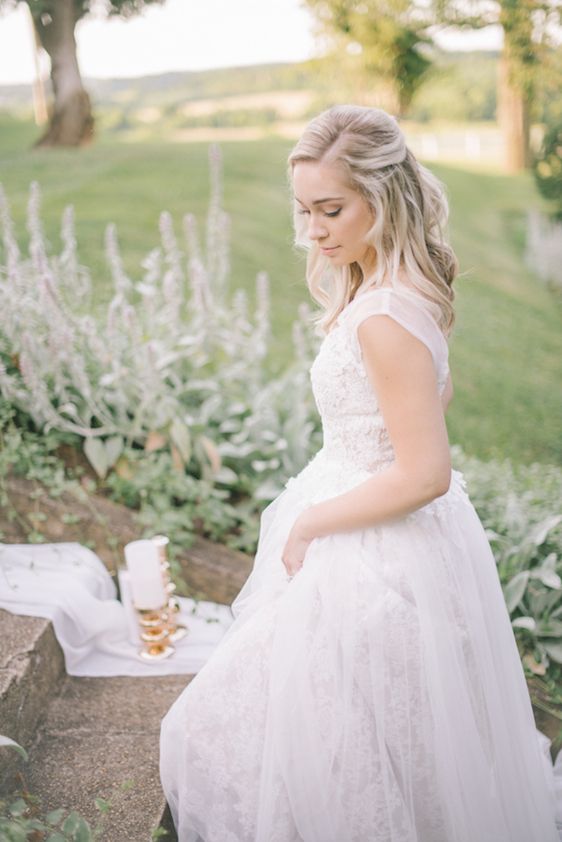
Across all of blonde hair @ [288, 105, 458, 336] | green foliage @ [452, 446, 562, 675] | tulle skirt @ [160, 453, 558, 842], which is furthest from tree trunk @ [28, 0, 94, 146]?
tulle skirt @ [160, 453, 558, 842]

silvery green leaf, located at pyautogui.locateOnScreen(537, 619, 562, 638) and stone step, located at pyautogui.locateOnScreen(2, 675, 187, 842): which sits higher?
stone step, located at pyautogui.locateOnScreen(2, 675, 187, 842)

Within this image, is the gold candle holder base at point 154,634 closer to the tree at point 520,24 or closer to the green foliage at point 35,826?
the green foliage at point 35,826

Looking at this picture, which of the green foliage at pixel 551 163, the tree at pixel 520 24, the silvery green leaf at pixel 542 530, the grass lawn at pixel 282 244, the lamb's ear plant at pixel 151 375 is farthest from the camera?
the tree at pixel 520 24

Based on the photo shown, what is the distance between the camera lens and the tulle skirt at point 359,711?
1.64 m

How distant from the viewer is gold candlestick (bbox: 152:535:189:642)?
8.84 ft

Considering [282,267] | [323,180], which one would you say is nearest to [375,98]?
[282,267]

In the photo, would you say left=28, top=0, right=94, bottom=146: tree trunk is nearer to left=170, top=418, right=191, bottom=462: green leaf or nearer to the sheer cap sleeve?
left=170, top=418, right=191, bottom=462: green leaf

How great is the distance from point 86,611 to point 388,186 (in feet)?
5.85

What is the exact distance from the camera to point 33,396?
Result: 10.1ft

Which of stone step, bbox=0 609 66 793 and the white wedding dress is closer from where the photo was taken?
the white wedding dress

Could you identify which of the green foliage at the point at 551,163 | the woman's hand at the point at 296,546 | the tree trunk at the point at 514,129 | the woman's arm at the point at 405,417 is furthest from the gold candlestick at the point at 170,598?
the tree trunk at the point at 514,129

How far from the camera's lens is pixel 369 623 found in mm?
1630

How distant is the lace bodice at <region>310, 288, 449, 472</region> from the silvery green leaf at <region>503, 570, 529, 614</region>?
1.22m

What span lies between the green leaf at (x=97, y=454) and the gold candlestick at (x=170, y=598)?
1.41ft
